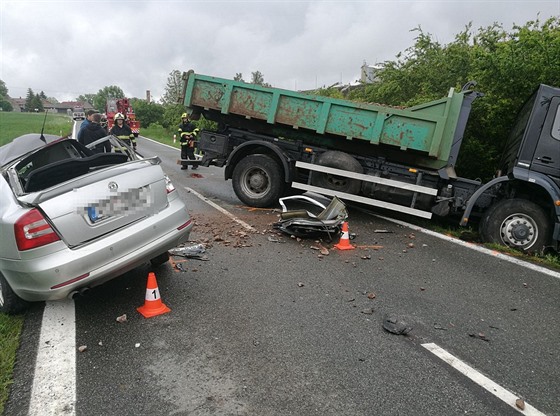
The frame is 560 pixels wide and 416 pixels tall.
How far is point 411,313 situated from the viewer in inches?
141

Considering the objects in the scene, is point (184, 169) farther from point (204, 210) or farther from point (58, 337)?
point (58, 337)

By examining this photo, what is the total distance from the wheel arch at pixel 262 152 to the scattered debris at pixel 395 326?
4247 mm

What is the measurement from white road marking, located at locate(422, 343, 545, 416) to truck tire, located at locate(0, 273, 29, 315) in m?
3.42

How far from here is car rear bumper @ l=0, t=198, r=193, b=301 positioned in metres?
2.93

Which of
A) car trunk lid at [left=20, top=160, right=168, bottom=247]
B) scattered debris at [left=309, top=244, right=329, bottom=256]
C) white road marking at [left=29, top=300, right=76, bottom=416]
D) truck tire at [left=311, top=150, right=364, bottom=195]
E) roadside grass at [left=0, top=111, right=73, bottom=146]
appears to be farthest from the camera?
roadside grass at [left=0, top=111, right=73, bottom=146]

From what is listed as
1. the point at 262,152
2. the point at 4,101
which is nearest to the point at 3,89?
the point at 4,101

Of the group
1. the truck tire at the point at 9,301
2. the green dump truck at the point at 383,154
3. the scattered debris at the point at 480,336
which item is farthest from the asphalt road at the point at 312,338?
the green dump truck at the point at 383,154

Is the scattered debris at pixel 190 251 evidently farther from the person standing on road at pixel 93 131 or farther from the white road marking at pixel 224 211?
the person standing on road at pixel 93 131

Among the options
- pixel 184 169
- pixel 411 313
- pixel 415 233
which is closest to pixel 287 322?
pixel 411 313

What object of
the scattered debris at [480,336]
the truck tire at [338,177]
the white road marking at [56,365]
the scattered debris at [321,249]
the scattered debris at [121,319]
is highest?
the truck tire at [338,177]

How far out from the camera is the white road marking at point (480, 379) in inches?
A: 95.2

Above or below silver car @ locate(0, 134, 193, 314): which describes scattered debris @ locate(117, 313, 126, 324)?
below

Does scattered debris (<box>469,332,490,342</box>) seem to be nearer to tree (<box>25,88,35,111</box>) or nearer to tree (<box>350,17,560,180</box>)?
tree (<box>350,17,560,180</box>)

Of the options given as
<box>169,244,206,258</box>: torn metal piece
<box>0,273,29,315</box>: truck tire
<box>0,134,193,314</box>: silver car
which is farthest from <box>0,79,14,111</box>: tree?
<box>0,273,29,315</box>: truck tire
